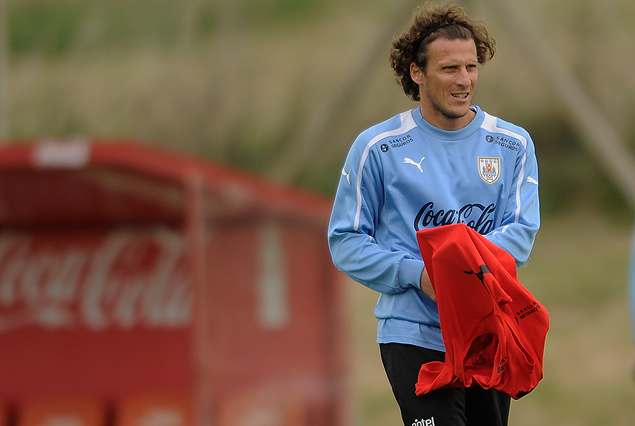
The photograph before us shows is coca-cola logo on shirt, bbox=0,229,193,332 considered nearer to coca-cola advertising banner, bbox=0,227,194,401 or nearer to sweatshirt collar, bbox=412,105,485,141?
coca-cola advertising banner, bbox=0,227,194,401

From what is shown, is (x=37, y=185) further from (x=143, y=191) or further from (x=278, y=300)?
(x=278, y=300)

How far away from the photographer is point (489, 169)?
2531mm

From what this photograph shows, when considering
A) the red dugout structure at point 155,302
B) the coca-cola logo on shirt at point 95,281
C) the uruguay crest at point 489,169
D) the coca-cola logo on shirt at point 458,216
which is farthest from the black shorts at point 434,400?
the coca-cola logo on shirt at point 95,281

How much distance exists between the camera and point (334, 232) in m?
2.54

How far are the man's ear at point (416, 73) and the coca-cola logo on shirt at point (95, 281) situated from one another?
506cm

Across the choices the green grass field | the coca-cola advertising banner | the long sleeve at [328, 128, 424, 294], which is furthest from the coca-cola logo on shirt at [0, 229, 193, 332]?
the long sleeve at [328, 128, 424, 294]

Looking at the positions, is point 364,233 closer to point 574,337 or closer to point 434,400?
point 434,400

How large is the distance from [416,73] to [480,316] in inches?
28.3

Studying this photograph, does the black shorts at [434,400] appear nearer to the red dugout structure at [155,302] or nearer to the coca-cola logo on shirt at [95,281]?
the red dugout structure at [155,302]

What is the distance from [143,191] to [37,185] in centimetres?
75

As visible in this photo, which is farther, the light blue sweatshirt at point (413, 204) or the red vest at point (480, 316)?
the light blue sweatshirt at point (413, 204)

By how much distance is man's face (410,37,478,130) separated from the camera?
249 centimetres

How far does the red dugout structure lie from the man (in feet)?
13.1

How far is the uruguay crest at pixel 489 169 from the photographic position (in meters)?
2.52
